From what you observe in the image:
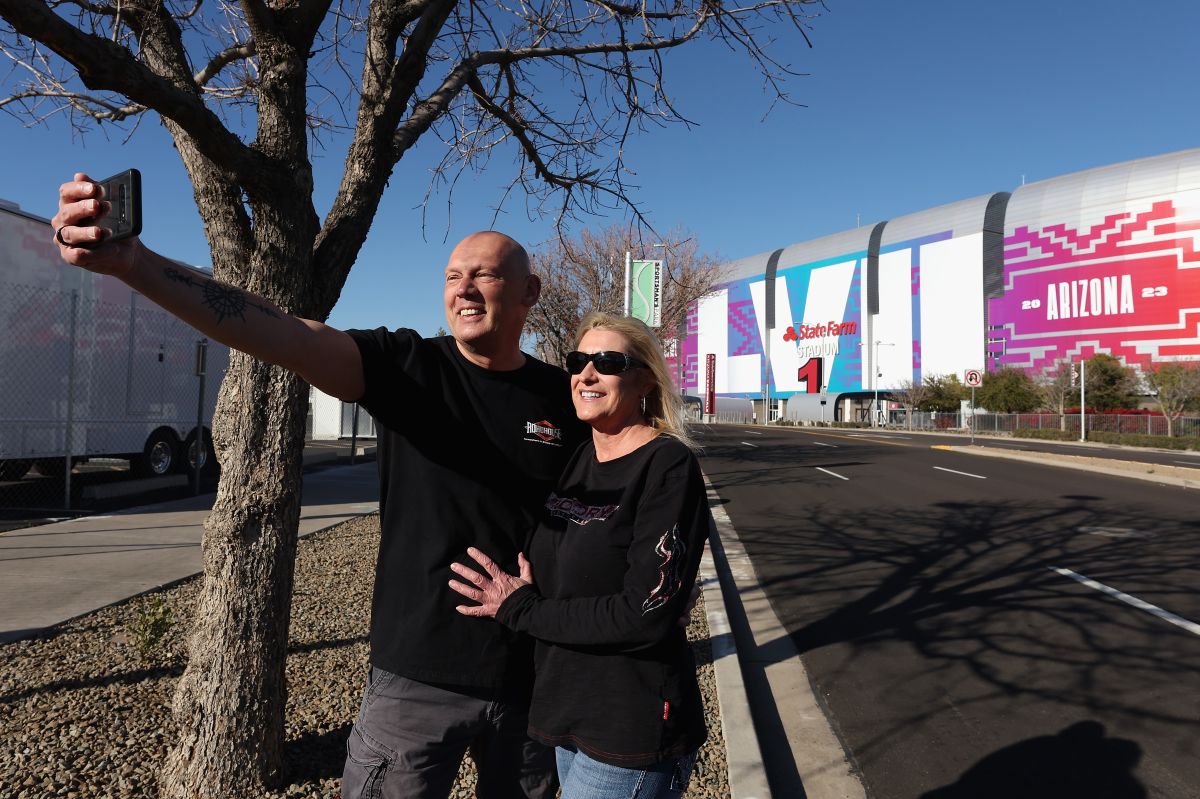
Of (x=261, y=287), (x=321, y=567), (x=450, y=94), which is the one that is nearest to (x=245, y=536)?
(x=261, y=287)

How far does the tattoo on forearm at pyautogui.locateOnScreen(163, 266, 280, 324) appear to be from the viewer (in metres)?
1.59

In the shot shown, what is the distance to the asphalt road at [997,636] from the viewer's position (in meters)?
3.77

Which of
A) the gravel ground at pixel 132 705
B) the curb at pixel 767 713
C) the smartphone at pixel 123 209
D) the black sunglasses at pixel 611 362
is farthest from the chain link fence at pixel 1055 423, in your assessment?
the smartphone at pixel 123 209

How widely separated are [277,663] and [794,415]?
8464 centimetres

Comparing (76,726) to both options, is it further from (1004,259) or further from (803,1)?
(1004,259)

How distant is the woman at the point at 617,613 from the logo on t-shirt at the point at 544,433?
7.8 inches

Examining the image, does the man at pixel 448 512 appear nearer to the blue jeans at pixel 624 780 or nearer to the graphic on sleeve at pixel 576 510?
the graphic on sleeve at pixel 576 510

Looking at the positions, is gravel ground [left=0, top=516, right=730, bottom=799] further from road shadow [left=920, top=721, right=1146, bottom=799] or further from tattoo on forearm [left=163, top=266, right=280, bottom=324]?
tattoo on forearm [left=163, top=266, right=280, bottom=324]

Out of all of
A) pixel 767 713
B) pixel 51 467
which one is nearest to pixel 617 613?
pixel 767 713

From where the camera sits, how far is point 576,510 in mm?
1933

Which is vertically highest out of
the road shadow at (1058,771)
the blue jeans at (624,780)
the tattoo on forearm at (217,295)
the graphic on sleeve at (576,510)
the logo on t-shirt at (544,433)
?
the tattoo on forearm at (217,295)

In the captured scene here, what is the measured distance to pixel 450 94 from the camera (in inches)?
164

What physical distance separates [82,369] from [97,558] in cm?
528

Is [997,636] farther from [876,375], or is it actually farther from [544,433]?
[876,375]
